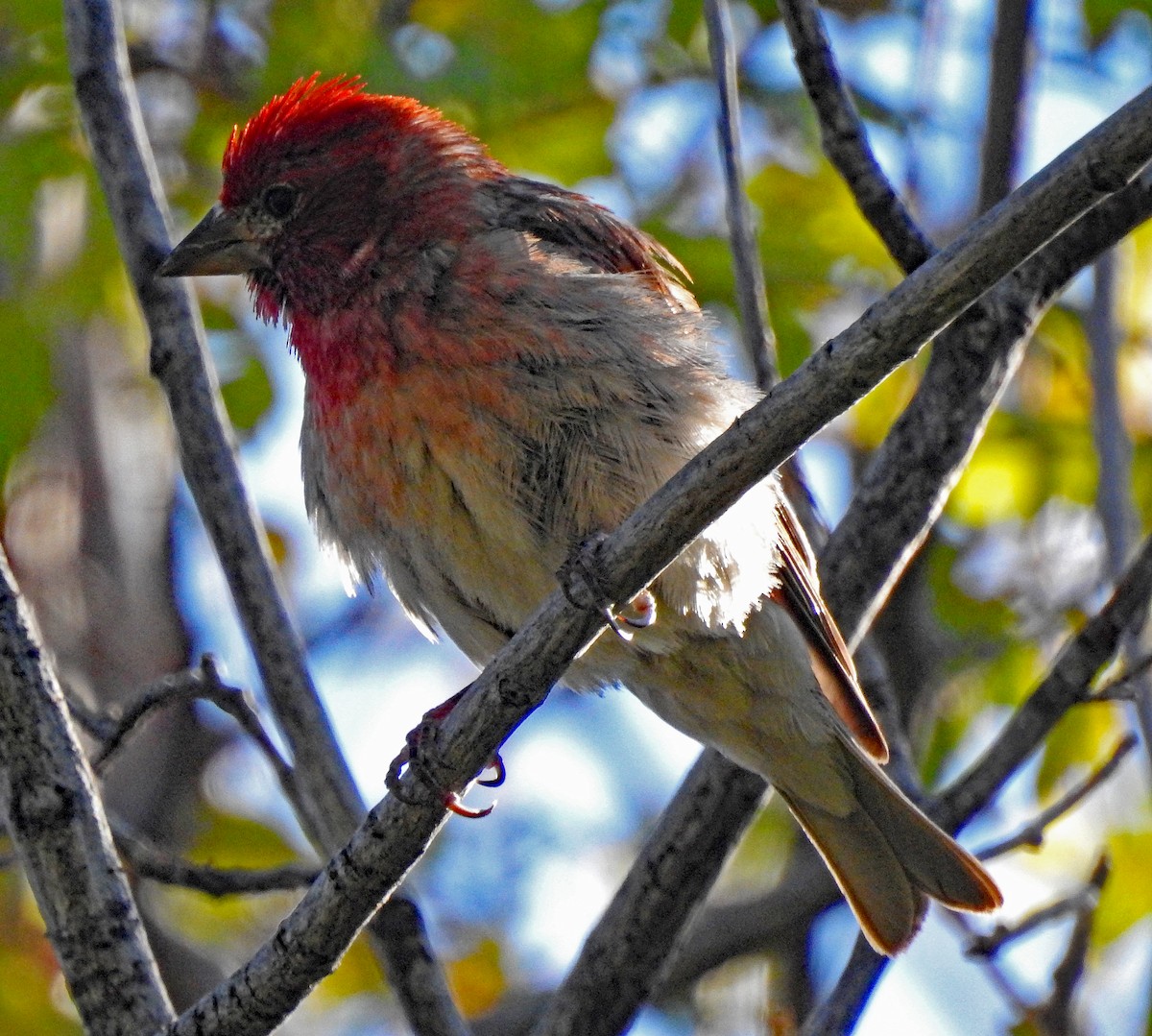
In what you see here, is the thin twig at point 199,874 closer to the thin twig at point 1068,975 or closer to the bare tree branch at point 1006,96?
the thin twig at point 1068,975

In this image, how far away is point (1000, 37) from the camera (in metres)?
5.20

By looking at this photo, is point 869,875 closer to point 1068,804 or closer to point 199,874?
point 1068,804

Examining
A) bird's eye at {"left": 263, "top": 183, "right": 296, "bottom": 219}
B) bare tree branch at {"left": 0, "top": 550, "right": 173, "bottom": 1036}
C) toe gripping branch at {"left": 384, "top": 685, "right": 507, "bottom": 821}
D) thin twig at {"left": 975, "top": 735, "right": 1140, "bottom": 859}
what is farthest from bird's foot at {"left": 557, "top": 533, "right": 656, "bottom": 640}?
bird's eye at {"left": 263, "top": 183, "right": 296, "bottom": 219}

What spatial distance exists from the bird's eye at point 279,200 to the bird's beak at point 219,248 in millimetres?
102

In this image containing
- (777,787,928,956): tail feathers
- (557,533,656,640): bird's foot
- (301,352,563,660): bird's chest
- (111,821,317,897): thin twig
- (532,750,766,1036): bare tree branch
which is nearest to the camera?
(557,533,656,640): bird's foot

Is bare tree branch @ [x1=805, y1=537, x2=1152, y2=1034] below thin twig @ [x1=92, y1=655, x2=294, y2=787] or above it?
above

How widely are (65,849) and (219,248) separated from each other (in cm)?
216

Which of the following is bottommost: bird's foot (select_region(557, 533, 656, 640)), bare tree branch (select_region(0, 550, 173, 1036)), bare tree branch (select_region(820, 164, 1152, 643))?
bare tree branch (select_region(0, 550, 173, 1036))

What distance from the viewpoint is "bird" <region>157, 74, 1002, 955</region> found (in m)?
4.13

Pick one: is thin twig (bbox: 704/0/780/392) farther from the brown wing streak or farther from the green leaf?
the green leaf

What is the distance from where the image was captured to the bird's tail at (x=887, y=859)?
4500mm

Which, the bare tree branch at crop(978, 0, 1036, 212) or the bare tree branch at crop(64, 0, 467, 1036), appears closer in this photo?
the bare tree branch at crop(64, 0, 467, 1036)

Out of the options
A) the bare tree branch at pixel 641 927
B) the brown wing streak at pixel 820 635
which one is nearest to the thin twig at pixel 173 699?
the bare tree branch at pixel 641 927

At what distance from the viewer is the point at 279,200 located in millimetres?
5121
